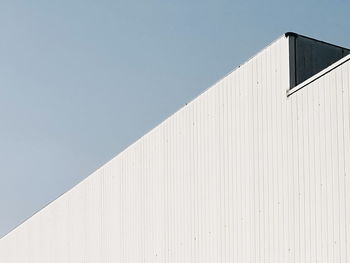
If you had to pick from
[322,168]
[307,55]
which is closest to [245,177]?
[322,168]

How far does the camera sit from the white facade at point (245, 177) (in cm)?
→ 1274

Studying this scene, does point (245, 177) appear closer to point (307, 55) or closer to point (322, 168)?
point (322, 168)

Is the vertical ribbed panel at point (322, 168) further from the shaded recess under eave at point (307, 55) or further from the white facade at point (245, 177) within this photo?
the shaded recess under eave at point (307, 55)

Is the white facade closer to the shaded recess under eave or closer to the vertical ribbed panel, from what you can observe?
the vertical ribbed panel

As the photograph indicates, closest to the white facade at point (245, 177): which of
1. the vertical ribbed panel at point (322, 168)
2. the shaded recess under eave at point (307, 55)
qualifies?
the vertical ribbed panel at point (322, 168)

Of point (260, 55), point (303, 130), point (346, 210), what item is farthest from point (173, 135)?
point (346, 210)

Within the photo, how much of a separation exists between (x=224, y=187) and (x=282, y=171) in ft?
7.43

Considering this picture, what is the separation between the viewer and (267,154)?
14.5 metres

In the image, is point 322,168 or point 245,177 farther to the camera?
point 245,177

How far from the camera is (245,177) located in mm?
15148

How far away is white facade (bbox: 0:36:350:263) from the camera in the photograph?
502 inches

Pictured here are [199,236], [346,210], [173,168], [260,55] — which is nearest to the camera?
[346,210]

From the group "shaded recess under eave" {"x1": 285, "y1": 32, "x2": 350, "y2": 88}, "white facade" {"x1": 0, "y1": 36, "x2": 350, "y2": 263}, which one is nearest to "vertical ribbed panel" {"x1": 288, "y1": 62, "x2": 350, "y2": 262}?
"white facade" {"x1": 0, "y1": 36, "x2": 350, "y2": 263}

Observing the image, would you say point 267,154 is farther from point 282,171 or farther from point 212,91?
point 212,91
